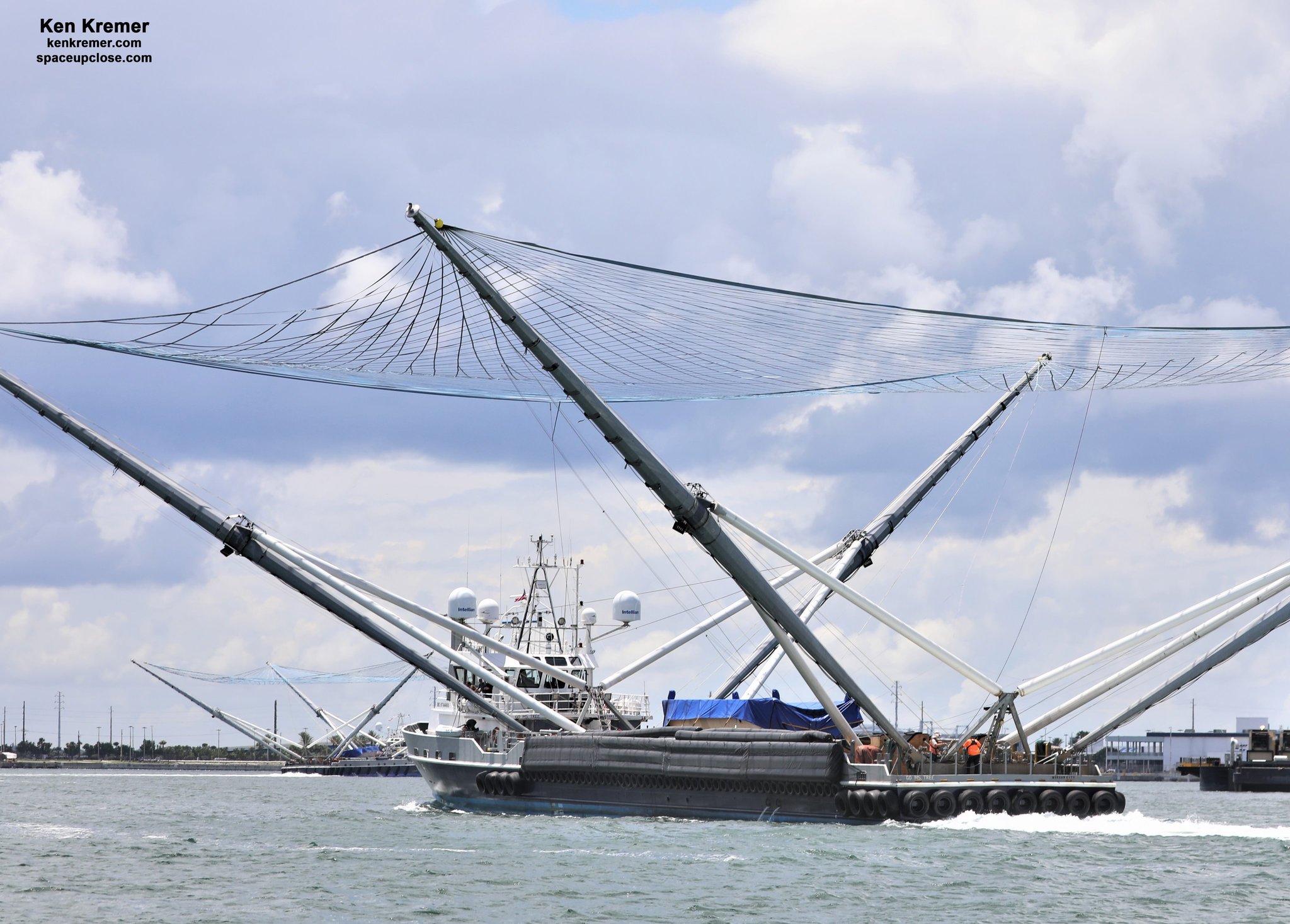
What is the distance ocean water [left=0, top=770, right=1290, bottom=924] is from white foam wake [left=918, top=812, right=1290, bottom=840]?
0.42ft

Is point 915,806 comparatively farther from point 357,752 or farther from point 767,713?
point 357,752

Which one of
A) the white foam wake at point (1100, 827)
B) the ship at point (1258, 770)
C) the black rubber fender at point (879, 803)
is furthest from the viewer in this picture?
the ship at point (1258, 770)

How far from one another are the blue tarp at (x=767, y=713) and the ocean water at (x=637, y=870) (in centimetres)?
591

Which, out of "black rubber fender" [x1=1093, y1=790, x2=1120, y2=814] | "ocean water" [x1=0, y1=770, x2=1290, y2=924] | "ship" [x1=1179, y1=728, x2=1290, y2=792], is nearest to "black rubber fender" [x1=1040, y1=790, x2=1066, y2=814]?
"ocean water" [x1=0, y1=770, x2=1290, y2=924]

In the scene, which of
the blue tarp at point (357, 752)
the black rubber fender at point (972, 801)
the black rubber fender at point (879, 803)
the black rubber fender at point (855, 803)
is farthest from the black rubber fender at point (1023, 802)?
the blue tarp at point (357, 752)

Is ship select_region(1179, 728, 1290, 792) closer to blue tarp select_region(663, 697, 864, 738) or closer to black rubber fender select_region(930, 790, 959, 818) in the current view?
blue tarp select_region(663, 697, 864, 738)

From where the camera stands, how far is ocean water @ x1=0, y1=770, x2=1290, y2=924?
29750 mm

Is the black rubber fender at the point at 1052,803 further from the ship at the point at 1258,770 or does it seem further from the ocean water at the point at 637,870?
the ship at the point at 1258,770

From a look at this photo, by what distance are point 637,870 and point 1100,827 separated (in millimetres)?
16958

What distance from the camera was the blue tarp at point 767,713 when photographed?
55312 millimetres

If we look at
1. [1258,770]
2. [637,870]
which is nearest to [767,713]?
[637,870]

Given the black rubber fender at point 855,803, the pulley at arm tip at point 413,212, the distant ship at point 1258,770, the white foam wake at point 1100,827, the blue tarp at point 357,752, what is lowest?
the blue tarp at point 357,752

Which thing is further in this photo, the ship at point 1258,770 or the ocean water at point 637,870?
the ship at point 1258,770

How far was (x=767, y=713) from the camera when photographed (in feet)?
182
